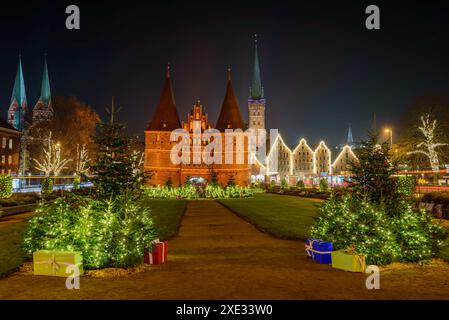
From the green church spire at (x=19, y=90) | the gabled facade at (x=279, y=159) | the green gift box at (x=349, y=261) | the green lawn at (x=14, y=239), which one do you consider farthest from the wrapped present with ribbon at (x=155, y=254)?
the green church spire at (x=19, y=90)

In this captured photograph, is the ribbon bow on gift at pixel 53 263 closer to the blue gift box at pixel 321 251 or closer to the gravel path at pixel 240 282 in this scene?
the gravel path at pixel 240 282

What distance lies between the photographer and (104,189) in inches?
431

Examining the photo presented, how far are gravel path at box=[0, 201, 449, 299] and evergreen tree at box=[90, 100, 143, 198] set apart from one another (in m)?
2.52

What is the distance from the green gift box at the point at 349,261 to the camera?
9.39m

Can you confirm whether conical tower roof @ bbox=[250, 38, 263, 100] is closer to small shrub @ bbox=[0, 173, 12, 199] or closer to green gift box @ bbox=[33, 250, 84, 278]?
small shrub @ bbox=[0, 173, 12, 199]

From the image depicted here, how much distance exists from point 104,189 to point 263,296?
19.1 ft

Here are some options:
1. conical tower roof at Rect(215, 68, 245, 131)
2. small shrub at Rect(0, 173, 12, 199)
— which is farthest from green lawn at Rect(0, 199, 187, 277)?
conical tower roof at Rect(215, 68, 245, 131)

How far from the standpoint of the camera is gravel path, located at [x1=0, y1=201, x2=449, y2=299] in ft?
24.5

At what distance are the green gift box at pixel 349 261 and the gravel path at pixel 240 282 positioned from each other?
0.27 m

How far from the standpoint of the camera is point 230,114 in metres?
65.9

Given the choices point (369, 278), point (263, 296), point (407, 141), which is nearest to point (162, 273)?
point (263, 296)

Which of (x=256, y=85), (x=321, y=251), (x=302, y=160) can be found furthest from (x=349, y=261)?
(x=256, y=85)

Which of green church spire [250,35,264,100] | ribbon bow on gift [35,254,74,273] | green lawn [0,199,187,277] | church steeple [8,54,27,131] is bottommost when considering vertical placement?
green lawn [0,199,187,277]

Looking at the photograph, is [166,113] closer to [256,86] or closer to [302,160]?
[302,160]
